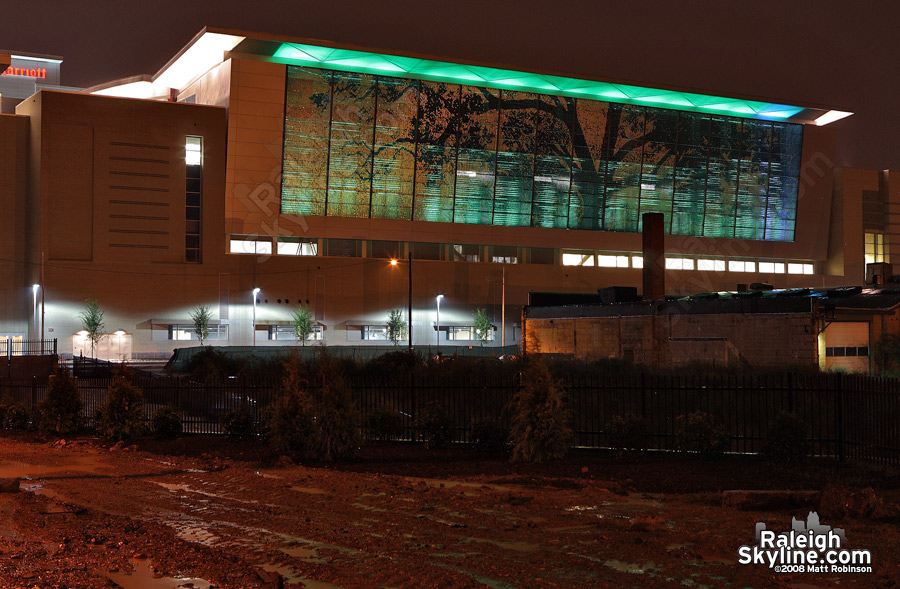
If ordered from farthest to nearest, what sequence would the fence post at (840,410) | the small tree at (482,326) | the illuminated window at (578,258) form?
the illuminated window at (578,258) → the small tree at (482,326) → the fence post at (840,410)

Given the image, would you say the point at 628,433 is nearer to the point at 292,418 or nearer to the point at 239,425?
the point at 292,418

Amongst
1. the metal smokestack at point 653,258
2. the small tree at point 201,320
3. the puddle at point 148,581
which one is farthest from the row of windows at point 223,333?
the puddle at point 148,581

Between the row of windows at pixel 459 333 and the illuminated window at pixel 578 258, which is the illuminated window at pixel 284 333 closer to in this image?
the row of windows at pixel 459 333

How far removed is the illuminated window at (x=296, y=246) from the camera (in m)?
72.0

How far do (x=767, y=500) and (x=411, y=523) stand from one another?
5.04 meters

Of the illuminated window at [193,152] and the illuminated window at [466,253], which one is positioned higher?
the illuminated window at [193,152]

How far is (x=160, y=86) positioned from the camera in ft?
275

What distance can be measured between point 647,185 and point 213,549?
253ft

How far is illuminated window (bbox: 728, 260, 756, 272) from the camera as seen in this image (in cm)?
8619

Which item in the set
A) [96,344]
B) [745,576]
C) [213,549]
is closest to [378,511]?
[213,549]

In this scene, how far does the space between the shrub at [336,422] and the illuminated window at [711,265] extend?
7345 centimetres

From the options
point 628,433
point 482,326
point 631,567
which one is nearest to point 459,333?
point 482,326

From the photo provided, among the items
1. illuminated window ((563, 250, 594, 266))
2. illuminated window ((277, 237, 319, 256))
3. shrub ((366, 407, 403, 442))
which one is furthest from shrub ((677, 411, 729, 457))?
illuminated window ((563, 250, 594, 266))

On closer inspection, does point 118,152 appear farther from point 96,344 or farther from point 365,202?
point 365,202
